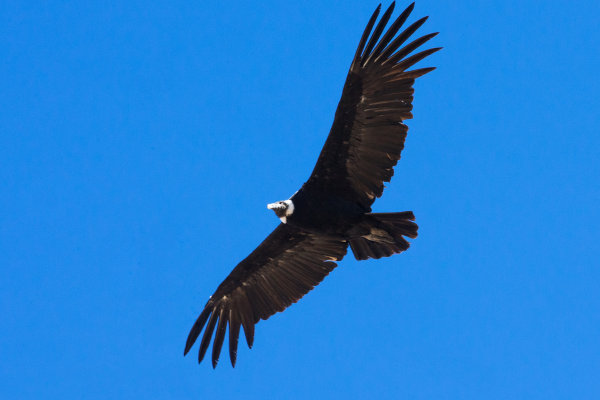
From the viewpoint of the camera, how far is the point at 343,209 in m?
11.8

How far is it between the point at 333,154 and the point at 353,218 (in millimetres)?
1186

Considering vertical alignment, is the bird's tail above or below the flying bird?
below

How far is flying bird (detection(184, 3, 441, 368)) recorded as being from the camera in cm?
1098

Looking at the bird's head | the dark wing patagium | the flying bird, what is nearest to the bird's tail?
the flying bird

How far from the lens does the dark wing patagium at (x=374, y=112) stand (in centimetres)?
1089

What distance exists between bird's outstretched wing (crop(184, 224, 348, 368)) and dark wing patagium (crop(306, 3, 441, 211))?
6.42ft

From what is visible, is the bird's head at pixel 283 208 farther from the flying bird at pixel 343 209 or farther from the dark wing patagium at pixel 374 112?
the dark wing patagium at pixel 374 112

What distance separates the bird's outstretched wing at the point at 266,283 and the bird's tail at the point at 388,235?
0.76m

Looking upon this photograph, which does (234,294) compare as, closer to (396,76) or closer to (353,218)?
(353,218)

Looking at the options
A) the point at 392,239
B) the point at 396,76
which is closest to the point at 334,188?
the point at 392,239

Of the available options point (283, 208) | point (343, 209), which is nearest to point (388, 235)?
point (343, 209)

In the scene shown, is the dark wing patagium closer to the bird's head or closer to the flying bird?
the flying bird

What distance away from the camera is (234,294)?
1379cm

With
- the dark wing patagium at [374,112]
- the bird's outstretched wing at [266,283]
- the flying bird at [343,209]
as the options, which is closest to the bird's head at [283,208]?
the flying bird at [343,209]
